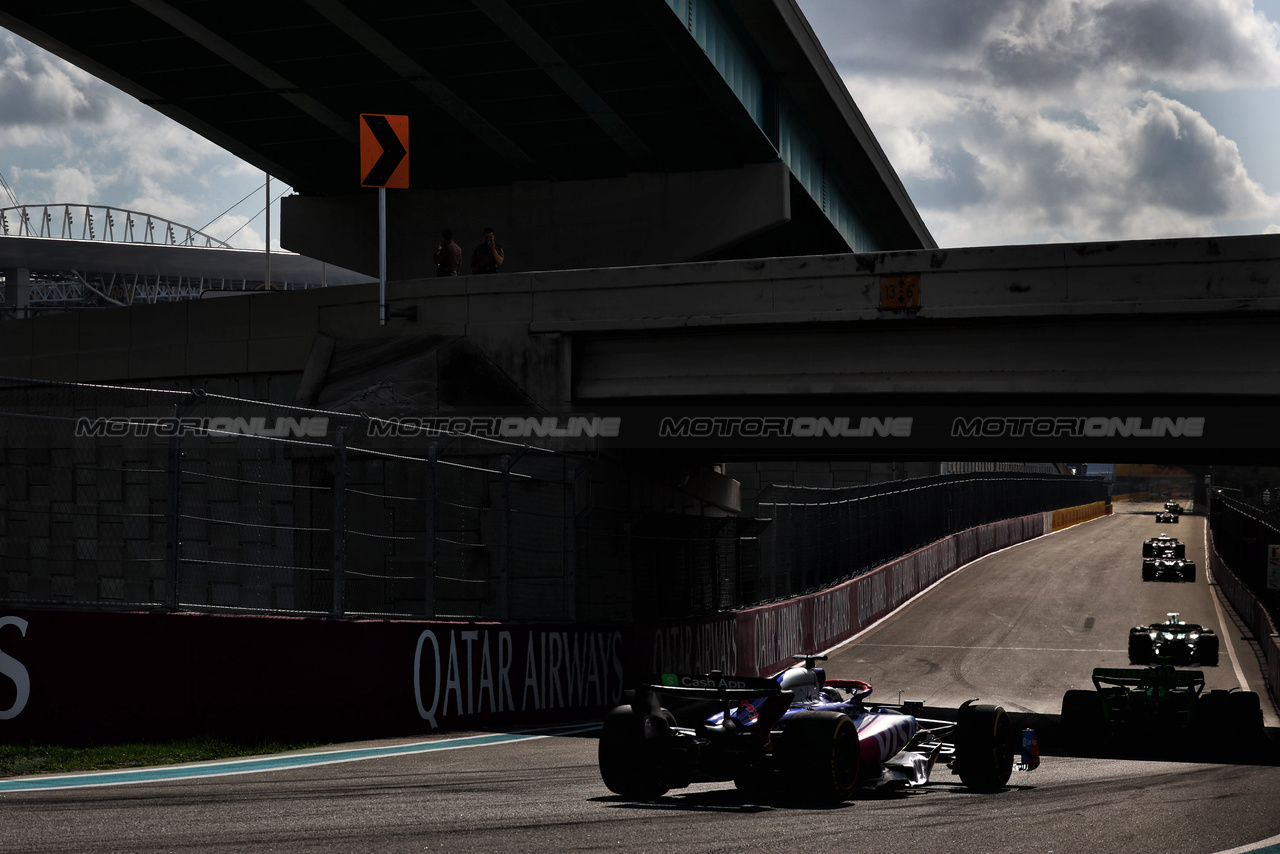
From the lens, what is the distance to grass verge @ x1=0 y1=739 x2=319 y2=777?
9602 millimetres

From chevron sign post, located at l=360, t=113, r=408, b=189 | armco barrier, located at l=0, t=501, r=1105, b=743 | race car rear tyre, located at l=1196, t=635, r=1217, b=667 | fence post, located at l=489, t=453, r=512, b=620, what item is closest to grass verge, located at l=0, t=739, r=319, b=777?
armco barrier, located at l=0, t=501, r=1105, b=743

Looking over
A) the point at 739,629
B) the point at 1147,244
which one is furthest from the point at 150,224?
the point at 1147,244

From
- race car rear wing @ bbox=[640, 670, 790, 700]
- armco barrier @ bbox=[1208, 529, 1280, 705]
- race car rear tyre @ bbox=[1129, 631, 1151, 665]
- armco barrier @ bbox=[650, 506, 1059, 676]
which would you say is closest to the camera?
race car rear wing @ bbox=[640, 670, 790, 700]

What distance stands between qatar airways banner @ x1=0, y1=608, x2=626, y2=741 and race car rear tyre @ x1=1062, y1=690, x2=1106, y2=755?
6185 mm

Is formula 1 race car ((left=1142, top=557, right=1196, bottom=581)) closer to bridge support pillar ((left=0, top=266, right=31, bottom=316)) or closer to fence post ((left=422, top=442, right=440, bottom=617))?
fence post ((left=422, top=442, right=440, bottom=617))

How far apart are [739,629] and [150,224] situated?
107 metres

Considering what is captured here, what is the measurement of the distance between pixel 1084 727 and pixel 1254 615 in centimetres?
2161

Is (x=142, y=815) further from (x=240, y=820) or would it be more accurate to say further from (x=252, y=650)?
(x=252, y=650)

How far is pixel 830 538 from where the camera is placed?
33.0 meters

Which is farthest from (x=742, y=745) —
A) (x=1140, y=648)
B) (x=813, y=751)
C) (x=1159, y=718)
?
(x=1140, y=648)

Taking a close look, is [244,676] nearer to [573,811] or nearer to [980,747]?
[573,811]

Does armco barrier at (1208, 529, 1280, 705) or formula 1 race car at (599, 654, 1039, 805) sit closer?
formula 1 race car at (599, 654, 1039, 805)

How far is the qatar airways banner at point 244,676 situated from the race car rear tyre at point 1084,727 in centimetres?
619

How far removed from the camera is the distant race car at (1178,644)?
83.5 ft
